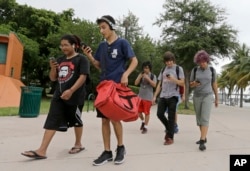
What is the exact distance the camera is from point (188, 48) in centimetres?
2105

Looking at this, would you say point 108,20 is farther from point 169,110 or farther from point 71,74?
point 169,110

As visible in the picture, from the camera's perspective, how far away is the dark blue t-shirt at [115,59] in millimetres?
4488

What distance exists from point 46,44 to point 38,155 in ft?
103

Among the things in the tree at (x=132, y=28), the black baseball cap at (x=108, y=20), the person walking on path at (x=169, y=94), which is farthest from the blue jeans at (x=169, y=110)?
the tree at (x=132, y=28)

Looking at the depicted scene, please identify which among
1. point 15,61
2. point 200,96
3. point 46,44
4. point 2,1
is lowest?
point 200,96

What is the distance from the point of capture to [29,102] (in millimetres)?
10305

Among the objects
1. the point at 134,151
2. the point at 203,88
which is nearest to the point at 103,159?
the point at 134,151

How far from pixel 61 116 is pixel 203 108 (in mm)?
2577

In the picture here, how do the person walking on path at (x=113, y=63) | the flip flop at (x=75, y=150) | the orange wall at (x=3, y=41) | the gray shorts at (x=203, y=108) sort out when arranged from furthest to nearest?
the orange wall at (x=3, y=41), the gray shorts at (x=203, y=108), the flip flop at (x=75, y=150), the person walking on path at (x=113, y=63)

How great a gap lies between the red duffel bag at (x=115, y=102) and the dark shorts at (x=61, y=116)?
71cm

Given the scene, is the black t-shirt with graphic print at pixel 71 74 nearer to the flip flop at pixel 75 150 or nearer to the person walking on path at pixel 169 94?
the flip flop at pixel 75 150

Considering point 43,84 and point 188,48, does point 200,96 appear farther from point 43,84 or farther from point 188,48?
point 43,84

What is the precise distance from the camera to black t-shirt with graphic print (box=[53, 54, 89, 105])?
4.72 m

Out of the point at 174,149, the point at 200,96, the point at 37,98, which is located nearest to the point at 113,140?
the point at 174,149
